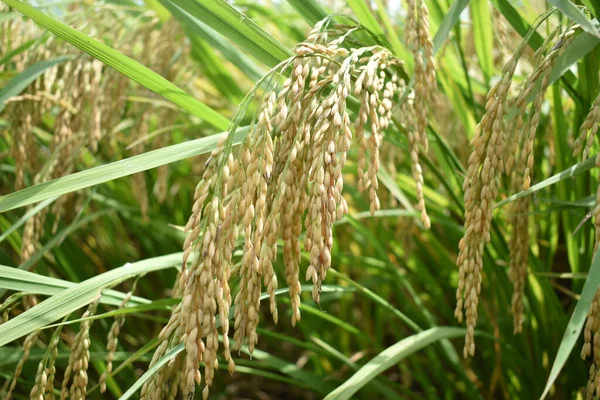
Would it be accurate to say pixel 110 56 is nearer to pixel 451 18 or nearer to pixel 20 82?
pixel 20 82

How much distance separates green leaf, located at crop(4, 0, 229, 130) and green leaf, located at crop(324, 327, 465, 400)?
716 millimetres

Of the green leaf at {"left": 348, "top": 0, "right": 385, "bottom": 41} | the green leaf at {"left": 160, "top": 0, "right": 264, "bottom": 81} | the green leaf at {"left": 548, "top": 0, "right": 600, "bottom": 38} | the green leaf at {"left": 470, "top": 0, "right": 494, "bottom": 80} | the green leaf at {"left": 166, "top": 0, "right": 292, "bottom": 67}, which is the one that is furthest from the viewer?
the green leaf at {"left": 470, "top": 0, "right": 494, "bottom": 80}

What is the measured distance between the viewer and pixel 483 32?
1.79 meters

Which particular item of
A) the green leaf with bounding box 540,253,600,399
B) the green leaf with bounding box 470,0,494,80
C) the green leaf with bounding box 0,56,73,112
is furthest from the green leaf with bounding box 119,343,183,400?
the green leaf with bounding box 470,0,494,80

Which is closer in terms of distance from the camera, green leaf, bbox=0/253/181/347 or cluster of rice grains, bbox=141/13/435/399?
cluster of rice grains, bbox=141/13/435/399

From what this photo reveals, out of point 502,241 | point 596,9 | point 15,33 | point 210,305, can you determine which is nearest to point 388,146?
point 502,241

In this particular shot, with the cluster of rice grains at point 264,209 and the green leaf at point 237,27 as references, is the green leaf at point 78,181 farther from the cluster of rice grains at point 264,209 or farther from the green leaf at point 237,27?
the green leaf at point 237,27

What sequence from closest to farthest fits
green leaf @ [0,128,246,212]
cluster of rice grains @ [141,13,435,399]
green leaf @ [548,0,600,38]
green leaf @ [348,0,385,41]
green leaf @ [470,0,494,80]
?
cluster of rice grains @ [141,13,435,399] < green leaf @ [548,0,600,38] < green leaf @ [0,128,246,212] < green leaf @ [348,0,385,41] < green leaf @ [470,0,494,80]

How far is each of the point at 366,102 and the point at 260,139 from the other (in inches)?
9.1

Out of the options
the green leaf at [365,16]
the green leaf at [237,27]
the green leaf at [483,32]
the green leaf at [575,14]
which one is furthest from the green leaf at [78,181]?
the green leaf at [483,32]

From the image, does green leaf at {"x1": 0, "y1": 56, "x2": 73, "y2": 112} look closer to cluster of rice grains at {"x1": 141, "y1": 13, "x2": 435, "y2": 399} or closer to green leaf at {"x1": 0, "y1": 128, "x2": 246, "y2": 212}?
green leaf at {"x1": 0, "y1": 128, "x2": 246, "y2": 212}

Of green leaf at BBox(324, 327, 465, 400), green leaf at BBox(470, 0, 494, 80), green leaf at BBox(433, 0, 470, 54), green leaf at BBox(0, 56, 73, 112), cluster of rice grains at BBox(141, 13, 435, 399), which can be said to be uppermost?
green leaf at BBox(0, 56, 73, 112)

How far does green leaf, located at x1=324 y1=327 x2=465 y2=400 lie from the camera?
1326 millimetres

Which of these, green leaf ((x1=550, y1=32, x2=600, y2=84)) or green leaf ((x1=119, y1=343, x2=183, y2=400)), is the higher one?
green leaf ((x1=550, y1=32, x2=600, y2=84))
